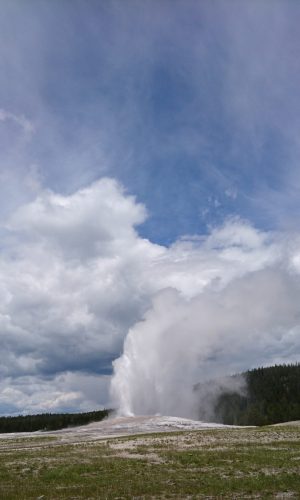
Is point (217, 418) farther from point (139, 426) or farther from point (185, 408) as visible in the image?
point (139, 426)

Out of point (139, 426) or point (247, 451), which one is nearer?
point (247, 451)

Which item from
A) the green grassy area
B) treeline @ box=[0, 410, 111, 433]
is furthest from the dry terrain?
treeline @ box=[0, 410, 111, 433]

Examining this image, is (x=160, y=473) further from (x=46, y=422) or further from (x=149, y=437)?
(x=46, y=422)

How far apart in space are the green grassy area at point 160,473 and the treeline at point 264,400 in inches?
3940

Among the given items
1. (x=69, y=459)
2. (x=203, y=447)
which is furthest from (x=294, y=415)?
(x=69, y=459)

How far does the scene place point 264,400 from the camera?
152 meters

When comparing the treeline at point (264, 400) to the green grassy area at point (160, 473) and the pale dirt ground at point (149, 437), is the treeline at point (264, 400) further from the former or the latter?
the green grassy area at point (160, 473)

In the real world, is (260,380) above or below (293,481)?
above

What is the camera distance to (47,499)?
19.6 meters

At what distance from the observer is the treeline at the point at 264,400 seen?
133175 millimetres

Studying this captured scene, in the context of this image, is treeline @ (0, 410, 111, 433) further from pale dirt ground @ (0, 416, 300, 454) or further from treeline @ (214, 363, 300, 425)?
pale dirt ground @ (0, 416, 300, 454)

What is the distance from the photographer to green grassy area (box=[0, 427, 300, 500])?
2042 centimetres

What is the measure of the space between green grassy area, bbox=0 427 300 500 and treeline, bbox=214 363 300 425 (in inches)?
3940

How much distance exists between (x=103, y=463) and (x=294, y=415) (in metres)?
112
